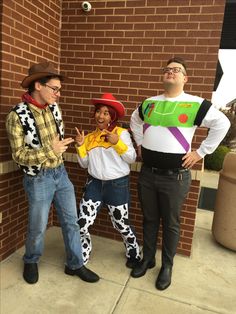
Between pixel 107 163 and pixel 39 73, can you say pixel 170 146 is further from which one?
pixel 39 73

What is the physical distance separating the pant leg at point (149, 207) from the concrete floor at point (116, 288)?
32 centimetres

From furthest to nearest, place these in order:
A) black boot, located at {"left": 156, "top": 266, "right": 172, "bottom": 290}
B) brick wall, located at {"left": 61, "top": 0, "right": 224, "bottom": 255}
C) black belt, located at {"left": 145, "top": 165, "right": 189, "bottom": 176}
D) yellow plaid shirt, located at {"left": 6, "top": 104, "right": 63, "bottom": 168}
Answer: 1. brick wall, located at {"left": 61, "top": 0, "right": 224, "bottom": 255}
2. black boot, located at {"left": 156, "top": 266, "right": 172, "bottom": 290}
3. black belt, located at {"left": 145, "top": 165, "right": 189, "bottom": 176}
4. yellow plaid shirt, located at {"left": 6, "top": 104, "right": 63, "bottom": 168}

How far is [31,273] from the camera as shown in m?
2.97

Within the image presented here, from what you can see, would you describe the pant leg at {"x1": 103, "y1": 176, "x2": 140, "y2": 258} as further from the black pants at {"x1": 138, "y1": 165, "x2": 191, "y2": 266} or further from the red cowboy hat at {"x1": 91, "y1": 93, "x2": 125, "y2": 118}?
the red cowboy hat at {"x1": 91, "y1": 93, "x2": 125, "y2": 118}

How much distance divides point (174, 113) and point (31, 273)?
2064 millimetres

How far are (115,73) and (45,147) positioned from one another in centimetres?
147

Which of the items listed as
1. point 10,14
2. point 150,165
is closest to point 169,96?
point 150,165

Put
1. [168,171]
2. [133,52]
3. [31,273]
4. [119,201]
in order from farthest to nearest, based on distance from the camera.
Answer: [133,52] < [119,201] < [31,273] < [168,171]

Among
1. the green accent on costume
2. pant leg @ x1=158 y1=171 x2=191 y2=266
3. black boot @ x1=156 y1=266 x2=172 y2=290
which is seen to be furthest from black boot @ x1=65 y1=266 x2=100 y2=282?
the green accent on costume

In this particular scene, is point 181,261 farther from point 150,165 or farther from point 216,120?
point 216,120

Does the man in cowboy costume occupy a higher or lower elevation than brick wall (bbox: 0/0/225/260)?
lower

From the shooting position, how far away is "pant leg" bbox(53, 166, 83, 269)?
119 inches

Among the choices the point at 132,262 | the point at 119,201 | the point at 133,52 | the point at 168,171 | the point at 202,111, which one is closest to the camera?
the point at 202,111

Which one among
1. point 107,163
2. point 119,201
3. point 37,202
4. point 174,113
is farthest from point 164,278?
point 174,113
